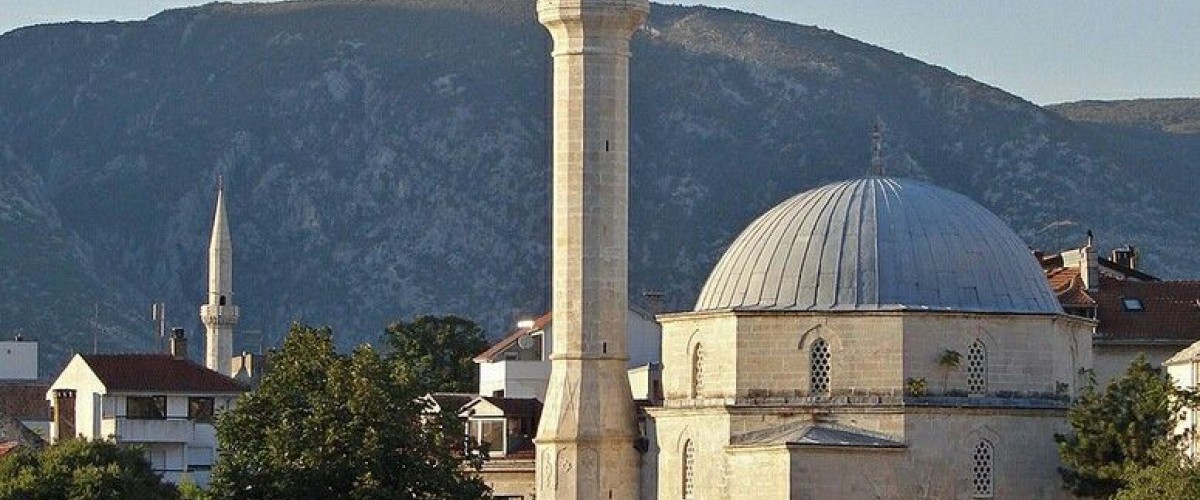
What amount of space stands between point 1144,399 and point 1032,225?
12733cm

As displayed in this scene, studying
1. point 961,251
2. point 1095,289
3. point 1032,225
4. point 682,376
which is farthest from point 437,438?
point 1032,225

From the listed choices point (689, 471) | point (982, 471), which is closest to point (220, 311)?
point (689, 471)

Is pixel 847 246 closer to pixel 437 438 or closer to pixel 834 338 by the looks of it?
pixel 834 338

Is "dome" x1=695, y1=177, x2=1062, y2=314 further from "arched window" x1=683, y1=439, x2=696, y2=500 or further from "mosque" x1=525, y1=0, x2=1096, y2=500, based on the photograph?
"arched window" x1=683, y1=439, x2=696, y2=500

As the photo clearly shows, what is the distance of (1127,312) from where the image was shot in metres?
79.8

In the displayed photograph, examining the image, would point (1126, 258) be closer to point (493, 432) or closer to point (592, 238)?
point (493, 432)

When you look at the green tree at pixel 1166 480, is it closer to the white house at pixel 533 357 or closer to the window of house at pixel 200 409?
the white house at pixel 533 357

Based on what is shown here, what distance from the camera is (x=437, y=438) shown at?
6544cm

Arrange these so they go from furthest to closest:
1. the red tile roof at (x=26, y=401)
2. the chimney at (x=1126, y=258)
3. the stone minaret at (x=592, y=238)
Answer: the red tile roof at (x=26, y=401), the chimney at (x=1126, y=258), the stone minaret at (x=592, y=238)

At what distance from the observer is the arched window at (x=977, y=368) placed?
62.7 m

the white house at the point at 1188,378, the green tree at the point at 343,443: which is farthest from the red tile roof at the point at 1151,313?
the green tree at the point at 343,443

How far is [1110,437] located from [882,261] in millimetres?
5238

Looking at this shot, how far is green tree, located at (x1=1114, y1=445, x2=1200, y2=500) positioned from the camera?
53.9 m

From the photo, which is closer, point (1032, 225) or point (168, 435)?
point (168, 435)
